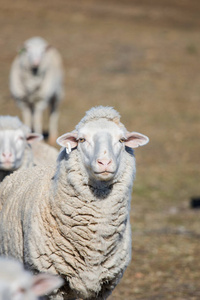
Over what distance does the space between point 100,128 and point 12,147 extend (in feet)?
6.38

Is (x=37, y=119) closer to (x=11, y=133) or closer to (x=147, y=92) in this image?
(x=11, y=133)

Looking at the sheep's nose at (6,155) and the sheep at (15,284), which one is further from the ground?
the sheep's nose at (6,155)

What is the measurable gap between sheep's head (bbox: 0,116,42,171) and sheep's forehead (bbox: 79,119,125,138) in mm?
1666

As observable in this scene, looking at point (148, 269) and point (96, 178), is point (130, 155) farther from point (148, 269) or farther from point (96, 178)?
point (148, 269)

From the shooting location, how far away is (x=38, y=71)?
13344 millimetres

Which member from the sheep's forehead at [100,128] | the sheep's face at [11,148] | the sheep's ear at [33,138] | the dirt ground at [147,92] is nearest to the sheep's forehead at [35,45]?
the dirt ground at [147,92]

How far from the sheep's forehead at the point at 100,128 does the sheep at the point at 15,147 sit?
56.0 inches

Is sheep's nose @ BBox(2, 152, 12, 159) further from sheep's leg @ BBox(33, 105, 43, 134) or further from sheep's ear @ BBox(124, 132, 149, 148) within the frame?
sheep's leg @ BBox(33, 105, 43, 134)

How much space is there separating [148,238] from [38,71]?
226 inches

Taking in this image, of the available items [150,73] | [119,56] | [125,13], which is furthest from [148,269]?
[125,13]

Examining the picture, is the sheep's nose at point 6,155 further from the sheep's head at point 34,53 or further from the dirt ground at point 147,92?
the sheep's head at point 34,53

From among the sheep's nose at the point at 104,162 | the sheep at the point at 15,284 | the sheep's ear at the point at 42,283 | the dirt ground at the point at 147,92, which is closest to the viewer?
the sheep at the point at 15,284

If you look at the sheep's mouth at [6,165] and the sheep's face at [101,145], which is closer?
the sheep's face at [101,145]

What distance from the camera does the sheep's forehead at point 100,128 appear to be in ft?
15.6
